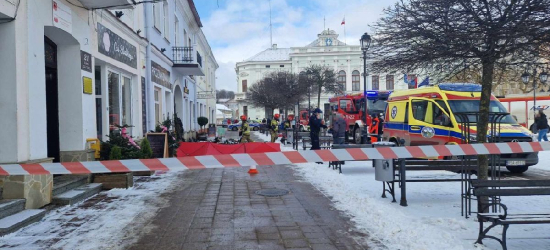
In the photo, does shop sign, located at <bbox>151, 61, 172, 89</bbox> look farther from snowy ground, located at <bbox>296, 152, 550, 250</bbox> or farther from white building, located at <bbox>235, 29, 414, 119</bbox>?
white building, located at <bbox>235, 29, 414, 119</bbox>

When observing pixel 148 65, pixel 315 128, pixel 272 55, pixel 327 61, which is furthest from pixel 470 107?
pixel 272 55

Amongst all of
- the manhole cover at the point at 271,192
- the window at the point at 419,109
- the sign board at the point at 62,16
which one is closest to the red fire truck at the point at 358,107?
the window at the point at 419,109

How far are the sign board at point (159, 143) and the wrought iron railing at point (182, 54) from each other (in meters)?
7.39

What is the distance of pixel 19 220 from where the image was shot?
5.76 metres

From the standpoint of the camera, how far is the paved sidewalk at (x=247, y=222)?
518 cm

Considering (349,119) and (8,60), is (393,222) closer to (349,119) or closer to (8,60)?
(8,60)

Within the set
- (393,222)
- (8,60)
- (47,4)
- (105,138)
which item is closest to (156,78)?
(105,138)

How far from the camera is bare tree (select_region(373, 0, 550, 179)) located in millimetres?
5453

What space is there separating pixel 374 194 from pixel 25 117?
20.7 ft

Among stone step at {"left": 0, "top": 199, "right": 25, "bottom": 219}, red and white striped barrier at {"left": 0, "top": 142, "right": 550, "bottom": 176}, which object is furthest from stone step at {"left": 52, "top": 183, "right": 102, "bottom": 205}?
red and white striped barrier at {"left": 0, "top": 142, "right": 550, "bottom": 176}

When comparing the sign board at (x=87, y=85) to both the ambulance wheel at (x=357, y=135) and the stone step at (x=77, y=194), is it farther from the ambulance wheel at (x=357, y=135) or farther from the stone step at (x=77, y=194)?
the ambulance wheel at (x=357, y=135)

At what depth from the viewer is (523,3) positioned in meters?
5.43

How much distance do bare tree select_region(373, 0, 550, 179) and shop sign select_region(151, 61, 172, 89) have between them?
33.3ft

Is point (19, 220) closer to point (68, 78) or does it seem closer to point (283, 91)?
point (68, 78)
